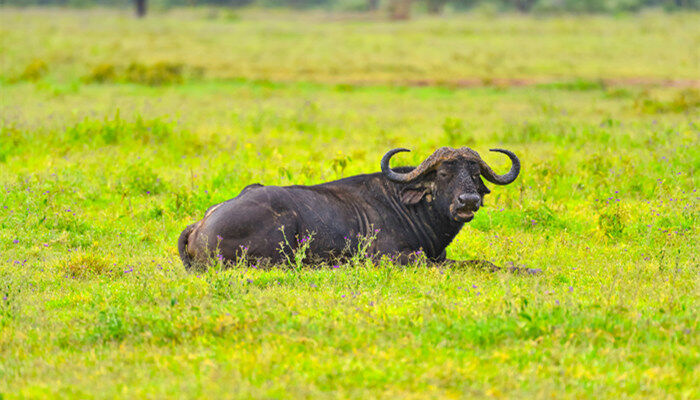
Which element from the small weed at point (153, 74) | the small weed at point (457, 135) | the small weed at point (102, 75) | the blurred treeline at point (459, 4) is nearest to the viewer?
the small weed at point (457, 135)

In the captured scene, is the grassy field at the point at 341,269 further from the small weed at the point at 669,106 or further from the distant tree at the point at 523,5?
the distant tree at the point at 523,5

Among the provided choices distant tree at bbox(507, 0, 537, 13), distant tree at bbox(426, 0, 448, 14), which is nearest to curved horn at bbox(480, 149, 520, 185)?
distant tree at bbox(426, 0, 448, 14)

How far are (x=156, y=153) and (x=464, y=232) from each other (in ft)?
22.1

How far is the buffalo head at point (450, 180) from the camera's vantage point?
8711mm

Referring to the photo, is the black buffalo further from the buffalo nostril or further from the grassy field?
the grassy field

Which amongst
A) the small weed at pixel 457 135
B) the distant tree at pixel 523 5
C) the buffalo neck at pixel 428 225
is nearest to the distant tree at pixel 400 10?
the distant tree at pixel 523 5

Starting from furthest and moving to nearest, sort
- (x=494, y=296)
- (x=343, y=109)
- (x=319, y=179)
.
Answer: (x=343, y=109), (x=319, y=179), (x=494, y=296)

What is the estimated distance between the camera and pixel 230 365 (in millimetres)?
5609

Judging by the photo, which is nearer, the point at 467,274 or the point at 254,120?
the point at 467,274

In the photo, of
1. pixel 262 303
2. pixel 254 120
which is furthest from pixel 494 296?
pixel 254 120

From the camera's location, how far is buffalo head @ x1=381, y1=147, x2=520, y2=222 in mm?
8711

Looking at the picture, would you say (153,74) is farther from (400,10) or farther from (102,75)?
(400,10)

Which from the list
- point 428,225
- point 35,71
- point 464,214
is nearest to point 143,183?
point 428,225

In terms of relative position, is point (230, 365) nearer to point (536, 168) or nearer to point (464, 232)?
point (464, 232)
